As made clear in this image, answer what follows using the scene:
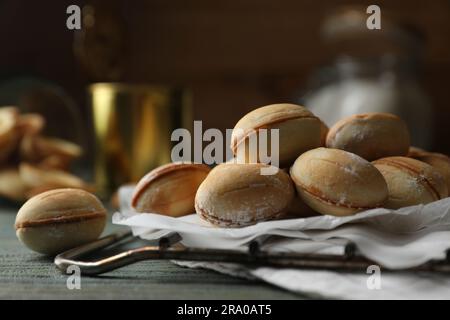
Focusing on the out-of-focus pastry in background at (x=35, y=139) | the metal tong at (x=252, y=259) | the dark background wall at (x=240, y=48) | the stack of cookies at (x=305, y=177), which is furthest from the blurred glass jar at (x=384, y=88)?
the metal tong at (x=252, y=259)

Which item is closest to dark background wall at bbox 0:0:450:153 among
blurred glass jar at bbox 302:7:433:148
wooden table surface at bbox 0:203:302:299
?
blurred glass jar at bbox 302:7:433:148

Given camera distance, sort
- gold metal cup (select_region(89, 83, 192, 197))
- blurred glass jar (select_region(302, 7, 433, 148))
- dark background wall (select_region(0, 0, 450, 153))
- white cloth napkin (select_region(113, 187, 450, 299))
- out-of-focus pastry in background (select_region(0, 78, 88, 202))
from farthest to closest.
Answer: dark background wall (select_region(0, 0, 450, 153)), blurred glass jar (select_region(302, 7, 433, 148)), gold metal cup (select_region(89, 83, 192, 197)), out-of-focus pastry in background (select_region(0, 78, 88, 202)), white cloth napkin (select_region(113, 187, 450, 299))

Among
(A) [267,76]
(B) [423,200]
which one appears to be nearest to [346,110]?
(A) [267,76]

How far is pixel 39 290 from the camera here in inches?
18.0

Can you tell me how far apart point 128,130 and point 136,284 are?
0.61 m

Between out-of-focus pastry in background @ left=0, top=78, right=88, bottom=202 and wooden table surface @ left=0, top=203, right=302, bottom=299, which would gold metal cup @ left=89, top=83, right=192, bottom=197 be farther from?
wooden table surface @ left=0, top=203, right=302, bottom=299

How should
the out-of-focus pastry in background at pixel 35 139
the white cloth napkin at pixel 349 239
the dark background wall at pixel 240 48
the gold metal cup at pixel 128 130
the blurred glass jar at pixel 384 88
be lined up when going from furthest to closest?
the dark background wall at pixel 240 48, the blurred glass jar at pixel 384 88, the gold metal cup at pixel 128 130, the out-of-focus pastry in background at pixel 35 139, the white cloth napkin at pixel 349 239

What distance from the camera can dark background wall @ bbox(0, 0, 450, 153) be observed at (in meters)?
1.87

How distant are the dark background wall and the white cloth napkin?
1.32 m

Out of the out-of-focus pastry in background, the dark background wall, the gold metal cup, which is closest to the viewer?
the out-of-focus pastry in background

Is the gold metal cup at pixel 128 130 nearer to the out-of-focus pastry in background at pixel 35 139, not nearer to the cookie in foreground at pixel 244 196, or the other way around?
the out-of-focus pastry in background at pixel 35 139

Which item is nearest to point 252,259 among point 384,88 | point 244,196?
point 244,196

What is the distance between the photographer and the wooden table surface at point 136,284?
44 cm

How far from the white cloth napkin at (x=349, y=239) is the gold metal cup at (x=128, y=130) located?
472 mm
